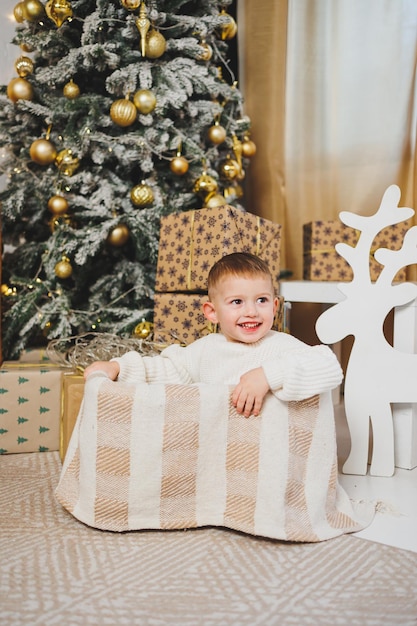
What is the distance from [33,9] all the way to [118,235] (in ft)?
2.29

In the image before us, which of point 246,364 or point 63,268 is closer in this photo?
point 246,364

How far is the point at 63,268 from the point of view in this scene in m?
1.66

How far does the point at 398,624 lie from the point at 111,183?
1.37m

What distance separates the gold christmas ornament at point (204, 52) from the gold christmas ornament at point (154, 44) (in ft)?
0.41

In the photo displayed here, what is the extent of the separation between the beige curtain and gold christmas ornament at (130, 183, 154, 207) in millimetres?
707

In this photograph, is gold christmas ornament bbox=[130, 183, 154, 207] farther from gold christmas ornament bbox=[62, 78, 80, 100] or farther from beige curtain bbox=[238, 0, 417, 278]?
beige curtain bbox=[238, 0, 417, 278]

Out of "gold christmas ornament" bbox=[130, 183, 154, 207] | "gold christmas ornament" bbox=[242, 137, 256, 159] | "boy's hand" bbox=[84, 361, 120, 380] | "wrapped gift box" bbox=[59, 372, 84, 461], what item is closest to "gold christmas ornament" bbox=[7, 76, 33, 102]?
"gold christmas ornament" bbox=[130, 183, 154, 207]

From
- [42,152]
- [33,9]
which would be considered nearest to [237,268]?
[42,152]

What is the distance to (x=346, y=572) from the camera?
855 mm

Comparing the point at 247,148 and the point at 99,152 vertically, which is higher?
the point at 247,148

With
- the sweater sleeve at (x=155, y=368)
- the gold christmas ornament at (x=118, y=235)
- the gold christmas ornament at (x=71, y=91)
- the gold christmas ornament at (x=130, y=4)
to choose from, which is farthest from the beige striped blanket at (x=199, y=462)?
the gold christmas ornament at (x=130, y=4)

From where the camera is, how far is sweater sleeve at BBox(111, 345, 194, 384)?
3.75 feet

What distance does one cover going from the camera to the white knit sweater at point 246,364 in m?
0.96

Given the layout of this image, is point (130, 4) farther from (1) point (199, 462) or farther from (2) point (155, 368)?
(1) point (199, 462)
